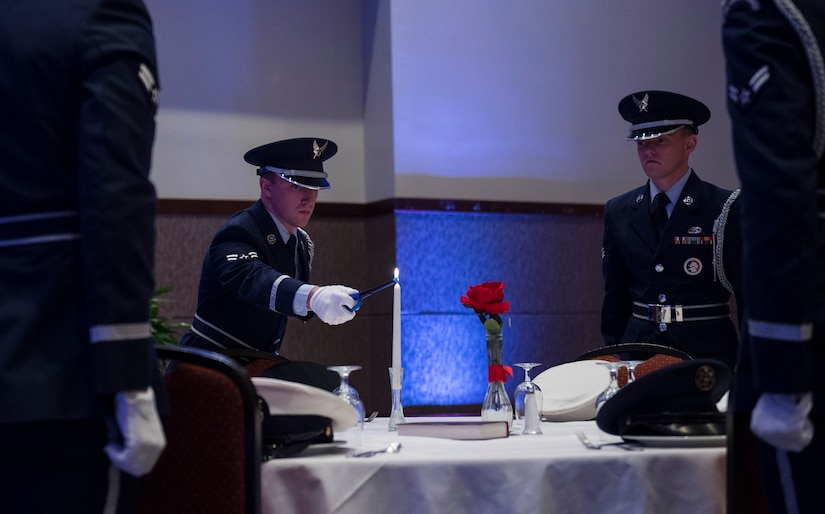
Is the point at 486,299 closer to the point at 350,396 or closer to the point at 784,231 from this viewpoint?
the point at 350,396

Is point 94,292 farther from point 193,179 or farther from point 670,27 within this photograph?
point 670,27

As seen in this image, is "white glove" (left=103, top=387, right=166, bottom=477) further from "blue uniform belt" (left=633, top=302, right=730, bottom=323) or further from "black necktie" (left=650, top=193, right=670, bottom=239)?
"black necktie" (left=650, top=193, right=670, bottom=239)

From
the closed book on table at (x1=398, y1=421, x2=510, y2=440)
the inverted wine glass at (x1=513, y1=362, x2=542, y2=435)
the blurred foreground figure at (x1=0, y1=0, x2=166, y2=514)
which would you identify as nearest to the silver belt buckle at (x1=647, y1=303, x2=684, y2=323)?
the inverted wine glass at (x1=513, y1=362, x2=542, y2=435)

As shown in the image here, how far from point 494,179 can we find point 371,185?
61 cm

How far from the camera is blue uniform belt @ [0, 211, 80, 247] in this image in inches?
56.1

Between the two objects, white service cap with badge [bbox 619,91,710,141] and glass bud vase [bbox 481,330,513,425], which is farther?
white service cap with badge [bbox 619,91,710,141]

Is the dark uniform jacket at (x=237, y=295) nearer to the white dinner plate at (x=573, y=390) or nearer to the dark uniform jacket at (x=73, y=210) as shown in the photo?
the white dinner plate at (x=573, y=390)

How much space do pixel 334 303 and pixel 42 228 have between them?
1.24m

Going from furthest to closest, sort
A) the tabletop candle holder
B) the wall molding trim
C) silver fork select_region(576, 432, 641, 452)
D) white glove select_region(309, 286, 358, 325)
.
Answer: the wall molding trim
white glove select_region(309, 286, 358, 325)
the tabletop candle holder
silver fork select_region(576, 432, 641, 452)

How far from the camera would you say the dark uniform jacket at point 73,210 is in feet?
4.53

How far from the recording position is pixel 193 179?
4.77 metres

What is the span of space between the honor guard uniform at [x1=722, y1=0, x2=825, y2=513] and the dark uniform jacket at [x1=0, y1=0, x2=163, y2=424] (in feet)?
2.85

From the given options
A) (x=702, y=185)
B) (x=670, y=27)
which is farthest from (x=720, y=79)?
(x=702, y=185)

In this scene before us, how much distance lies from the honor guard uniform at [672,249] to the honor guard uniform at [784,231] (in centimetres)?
162
